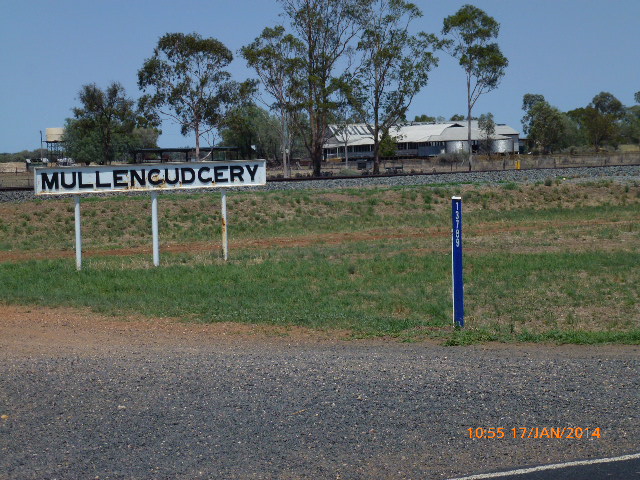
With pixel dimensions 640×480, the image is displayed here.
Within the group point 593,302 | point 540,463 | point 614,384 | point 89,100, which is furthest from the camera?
point 89,100

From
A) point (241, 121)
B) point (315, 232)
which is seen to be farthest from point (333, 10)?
point (315, 232)

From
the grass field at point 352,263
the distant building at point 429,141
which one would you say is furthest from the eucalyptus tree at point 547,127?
the grass field at point 352,263

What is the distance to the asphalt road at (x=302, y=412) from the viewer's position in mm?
6379

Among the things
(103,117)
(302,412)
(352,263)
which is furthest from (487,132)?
(302,412)

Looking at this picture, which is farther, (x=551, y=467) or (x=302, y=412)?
(x=302, y=412)

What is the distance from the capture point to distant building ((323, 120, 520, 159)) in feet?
381

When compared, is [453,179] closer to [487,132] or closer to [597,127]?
[487,132]

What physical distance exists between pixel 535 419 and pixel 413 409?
105 cm

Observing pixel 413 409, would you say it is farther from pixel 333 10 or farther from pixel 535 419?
pixel 333 10

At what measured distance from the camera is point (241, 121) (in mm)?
66562
